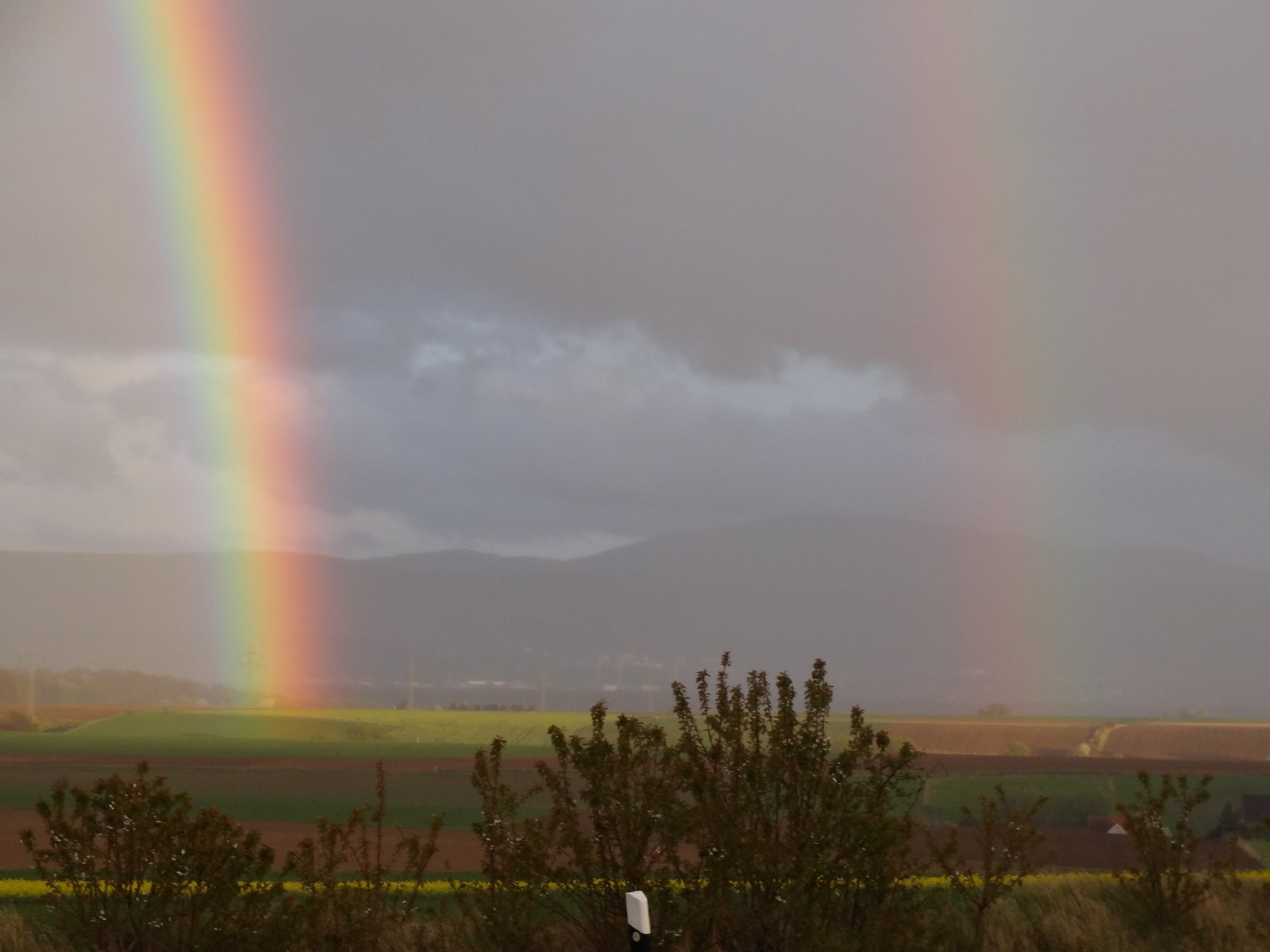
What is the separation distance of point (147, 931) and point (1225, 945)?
9.70 meters

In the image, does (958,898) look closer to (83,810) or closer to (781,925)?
(781,925)

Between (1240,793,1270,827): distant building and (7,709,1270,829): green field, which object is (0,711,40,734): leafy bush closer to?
(7,709,1270,829): green field

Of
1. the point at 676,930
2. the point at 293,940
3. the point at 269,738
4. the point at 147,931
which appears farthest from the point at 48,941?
the point at 269,738

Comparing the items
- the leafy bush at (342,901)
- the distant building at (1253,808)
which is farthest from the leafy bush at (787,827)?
the distant building at (1253,808)

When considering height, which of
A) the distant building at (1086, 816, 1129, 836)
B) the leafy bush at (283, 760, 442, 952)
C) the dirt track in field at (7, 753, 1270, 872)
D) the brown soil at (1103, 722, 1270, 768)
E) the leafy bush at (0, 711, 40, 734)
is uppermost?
the leafy bush at (283, 760, 442, 952)

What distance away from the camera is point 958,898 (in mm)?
14906

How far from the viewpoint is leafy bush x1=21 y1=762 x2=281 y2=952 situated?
33.9ft

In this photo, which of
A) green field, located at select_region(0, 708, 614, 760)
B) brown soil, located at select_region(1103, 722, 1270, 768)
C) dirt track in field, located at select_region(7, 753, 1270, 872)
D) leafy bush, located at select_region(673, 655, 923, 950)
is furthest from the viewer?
brown soil, located at select_region(1103, 722, 1270, 768)

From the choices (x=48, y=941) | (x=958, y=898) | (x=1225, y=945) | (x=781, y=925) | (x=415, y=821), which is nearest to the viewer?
(x=781, y=925)

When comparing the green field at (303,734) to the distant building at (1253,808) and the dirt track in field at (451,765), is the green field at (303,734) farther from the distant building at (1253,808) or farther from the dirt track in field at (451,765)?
the distant building at (1253,808)

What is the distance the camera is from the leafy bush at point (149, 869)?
10.3m

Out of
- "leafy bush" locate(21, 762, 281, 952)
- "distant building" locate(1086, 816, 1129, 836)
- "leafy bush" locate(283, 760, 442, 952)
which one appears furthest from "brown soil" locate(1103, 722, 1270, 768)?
"leafy bush" locate(21, 762, 281, 952)

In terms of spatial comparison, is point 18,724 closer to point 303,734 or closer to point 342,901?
point 303,734

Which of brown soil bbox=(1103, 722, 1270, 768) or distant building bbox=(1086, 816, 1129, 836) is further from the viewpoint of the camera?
brown soil bbox=(1103, 722, 1270, 768)
